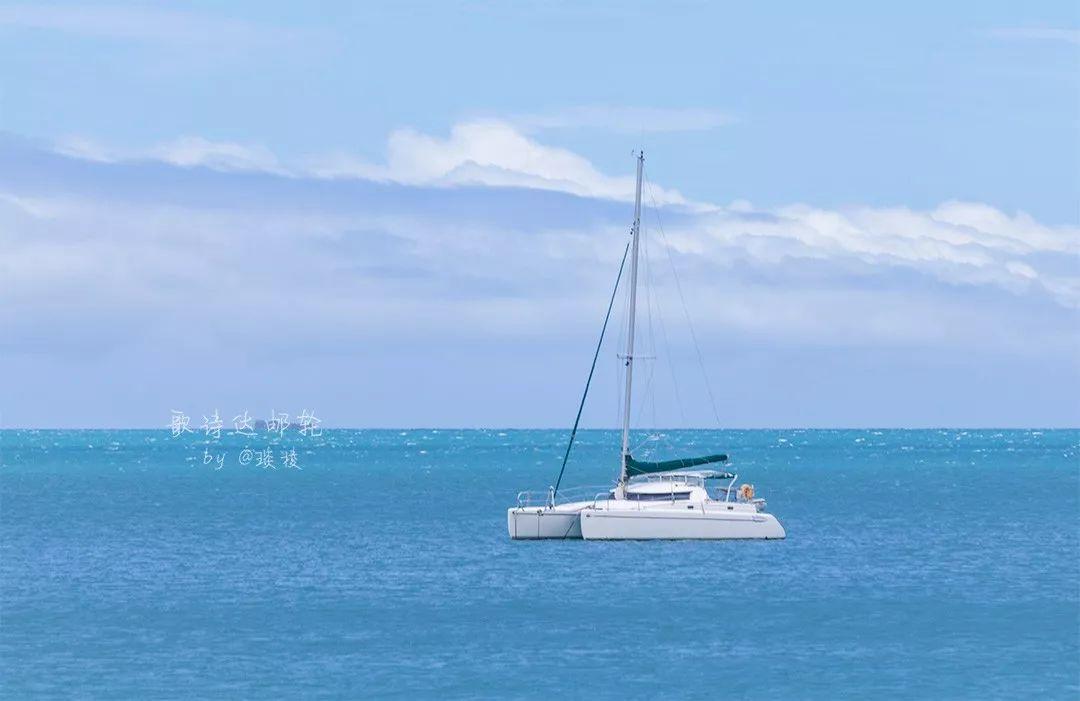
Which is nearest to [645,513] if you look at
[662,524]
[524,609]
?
[662,524]

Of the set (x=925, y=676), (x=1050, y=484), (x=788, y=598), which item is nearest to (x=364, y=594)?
(x=788, y=598)

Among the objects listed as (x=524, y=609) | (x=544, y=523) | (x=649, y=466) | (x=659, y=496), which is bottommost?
(x=524, y=609)

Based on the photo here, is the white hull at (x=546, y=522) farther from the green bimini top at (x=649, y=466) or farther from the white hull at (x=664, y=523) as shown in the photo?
the green bimini top at (x=649, y=466)

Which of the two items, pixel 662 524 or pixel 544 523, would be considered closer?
pixel 662 524

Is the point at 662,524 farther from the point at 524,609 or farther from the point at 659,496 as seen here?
the point at 524,609

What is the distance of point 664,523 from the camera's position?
234 ft

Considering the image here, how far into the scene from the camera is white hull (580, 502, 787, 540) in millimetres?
70875

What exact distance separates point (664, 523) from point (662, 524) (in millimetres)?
95

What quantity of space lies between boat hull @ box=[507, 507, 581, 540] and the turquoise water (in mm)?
709

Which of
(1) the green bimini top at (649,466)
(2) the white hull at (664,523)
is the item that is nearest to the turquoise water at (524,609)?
(2) the white hull at (664,523)

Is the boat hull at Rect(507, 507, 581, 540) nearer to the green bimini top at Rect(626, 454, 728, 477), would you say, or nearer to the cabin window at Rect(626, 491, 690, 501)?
the cabin window at Rect(626, 491, 690, 501)

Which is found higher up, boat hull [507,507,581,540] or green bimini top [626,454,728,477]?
green bimini top [626,454,728,477]

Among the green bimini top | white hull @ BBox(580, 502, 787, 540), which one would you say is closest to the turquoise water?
white hull @ BBox(580, 502, 787, 540)

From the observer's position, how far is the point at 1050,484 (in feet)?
471
